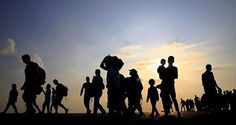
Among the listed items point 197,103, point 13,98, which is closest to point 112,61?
point 13,98

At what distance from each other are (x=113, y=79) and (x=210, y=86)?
586cm

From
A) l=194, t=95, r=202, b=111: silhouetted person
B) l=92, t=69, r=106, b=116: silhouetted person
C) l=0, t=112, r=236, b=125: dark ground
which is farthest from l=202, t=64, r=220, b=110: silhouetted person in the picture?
l=194, t=95, r=202, b=111: silhouetted person

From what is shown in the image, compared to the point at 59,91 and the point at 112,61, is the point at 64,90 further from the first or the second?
the point at 112,61

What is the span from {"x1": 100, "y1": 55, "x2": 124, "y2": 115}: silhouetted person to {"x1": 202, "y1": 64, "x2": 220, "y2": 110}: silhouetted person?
544 cm

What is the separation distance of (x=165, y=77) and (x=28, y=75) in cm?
495

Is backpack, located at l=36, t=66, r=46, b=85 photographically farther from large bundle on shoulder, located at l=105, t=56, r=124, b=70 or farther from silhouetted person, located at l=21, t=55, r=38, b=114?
large bundle on shoulder, located at l=105, t=56, r=124, b=70

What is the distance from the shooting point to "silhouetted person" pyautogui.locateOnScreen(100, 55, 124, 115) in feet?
32.5

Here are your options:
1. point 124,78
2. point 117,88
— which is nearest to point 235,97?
point 124,78

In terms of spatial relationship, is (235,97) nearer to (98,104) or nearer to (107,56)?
(98,104)

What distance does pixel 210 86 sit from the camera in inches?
554

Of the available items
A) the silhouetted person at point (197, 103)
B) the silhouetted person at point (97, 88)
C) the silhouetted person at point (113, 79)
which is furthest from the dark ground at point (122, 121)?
the silhouetted person at point (197, 103)

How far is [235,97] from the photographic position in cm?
2255

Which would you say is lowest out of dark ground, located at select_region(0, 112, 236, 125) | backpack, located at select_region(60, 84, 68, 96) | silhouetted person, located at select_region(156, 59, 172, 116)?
dark ground, located at select_region(0, 112, 236, 125)

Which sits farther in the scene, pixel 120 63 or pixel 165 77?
pixel 165 77
